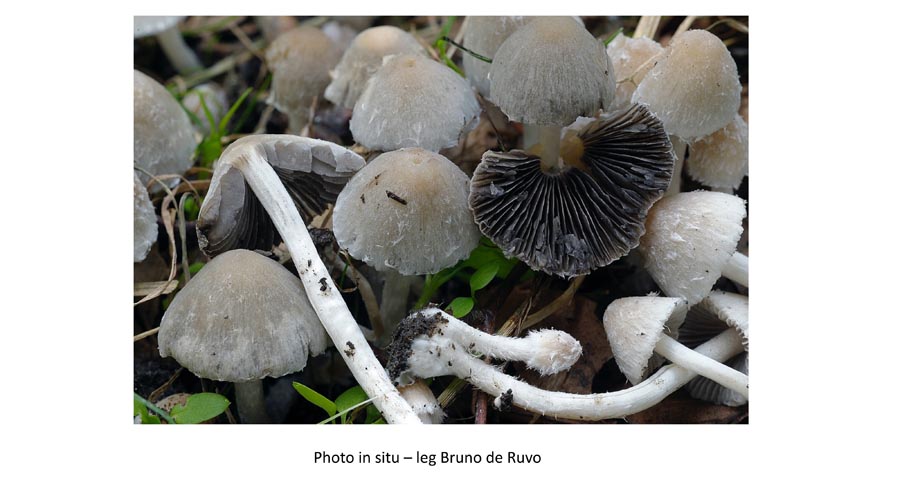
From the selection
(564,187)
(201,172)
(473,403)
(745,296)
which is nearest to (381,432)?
(473,403)

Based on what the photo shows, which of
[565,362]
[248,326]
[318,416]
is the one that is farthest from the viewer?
[318,416]

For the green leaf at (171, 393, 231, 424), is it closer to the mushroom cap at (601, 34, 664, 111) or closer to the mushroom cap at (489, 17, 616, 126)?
the mushroom cap at (489, 17, 616, 126)

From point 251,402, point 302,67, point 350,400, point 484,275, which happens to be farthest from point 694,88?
point 251,402

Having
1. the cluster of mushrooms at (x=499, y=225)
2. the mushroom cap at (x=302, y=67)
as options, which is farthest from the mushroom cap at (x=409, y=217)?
the mushroom cap at (x=302, y=67)

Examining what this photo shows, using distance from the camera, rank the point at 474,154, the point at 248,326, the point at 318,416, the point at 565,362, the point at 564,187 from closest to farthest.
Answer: the point at 248,326 < the point at 565,362 < the point at 564,187 < the point at 318,416 < the point at 474,154

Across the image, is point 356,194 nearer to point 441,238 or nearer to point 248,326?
point 441,238

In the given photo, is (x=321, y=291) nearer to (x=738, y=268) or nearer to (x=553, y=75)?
(x=553, y=75)

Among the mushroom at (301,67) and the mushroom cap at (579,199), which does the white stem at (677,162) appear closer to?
the mushroom cap at (579,199)
